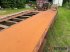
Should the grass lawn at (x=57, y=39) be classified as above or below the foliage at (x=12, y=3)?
above

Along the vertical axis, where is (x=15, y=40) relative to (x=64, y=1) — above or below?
above

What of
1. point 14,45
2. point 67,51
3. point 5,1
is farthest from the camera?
point 5,1

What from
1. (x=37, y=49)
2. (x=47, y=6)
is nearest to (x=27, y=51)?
(x=37, y=49)

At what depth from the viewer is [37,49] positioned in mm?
2619

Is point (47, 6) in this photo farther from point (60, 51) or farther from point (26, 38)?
point (26, 38)

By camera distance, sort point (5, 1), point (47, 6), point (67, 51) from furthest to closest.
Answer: point (5, 1) < point (47, 6) < point (67, 51)

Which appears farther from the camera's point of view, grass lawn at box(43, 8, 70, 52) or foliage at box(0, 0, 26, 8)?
foliage at box(0, 0, 26, 8)

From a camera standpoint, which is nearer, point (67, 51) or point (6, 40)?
point (6, 40)

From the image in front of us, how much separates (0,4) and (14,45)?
19274mm

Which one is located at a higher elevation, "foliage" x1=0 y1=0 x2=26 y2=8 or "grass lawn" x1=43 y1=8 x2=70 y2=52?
"grass lawn" x1=43 y1=8 x2=70 y2=52

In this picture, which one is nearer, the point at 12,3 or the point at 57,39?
the point at 57,39

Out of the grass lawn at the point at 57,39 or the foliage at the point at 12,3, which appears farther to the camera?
the foliage at the point at 12,3

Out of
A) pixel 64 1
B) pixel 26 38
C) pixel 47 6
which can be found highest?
pixel 26 38

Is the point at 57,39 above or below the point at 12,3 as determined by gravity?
above
